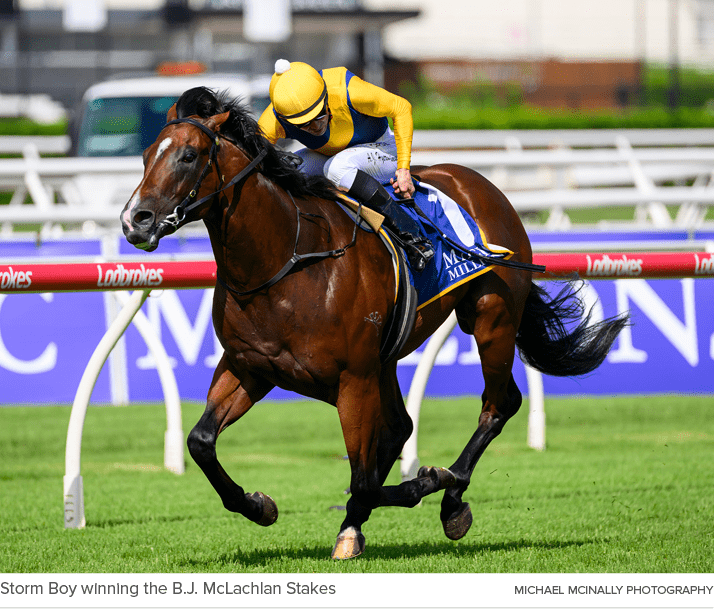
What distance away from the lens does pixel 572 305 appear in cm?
514

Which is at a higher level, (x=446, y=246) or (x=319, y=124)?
(x=319, y=124)

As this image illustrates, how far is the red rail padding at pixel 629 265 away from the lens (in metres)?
5.15

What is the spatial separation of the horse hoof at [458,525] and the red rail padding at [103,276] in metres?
1.48

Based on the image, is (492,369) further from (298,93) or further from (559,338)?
(298,93)

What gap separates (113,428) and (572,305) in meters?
3.45

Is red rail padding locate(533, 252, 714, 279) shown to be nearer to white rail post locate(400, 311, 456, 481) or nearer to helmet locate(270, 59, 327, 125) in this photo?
white rail post locate(400, 311, 456, 481)

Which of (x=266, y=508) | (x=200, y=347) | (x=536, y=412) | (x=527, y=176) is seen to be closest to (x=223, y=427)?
(x=266, y=508)

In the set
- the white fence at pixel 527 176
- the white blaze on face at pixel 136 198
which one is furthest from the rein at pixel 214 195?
the white fence at pixel 527 176

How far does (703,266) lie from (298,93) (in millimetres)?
2273

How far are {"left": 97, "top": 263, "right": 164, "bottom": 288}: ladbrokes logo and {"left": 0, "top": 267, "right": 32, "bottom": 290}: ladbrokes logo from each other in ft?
1.04

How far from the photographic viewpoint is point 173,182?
11.8 feet

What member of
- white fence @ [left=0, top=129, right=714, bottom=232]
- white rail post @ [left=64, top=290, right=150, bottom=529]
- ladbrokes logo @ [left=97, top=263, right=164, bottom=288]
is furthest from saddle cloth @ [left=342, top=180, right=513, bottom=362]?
white fence @ [left=0, top=129, right=714, bottom=232]

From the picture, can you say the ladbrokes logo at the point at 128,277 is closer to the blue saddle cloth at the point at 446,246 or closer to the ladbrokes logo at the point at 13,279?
the ladbrokes logo at the point at 13,279

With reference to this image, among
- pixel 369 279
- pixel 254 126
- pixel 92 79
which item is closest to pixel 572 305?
pixel 369 279
